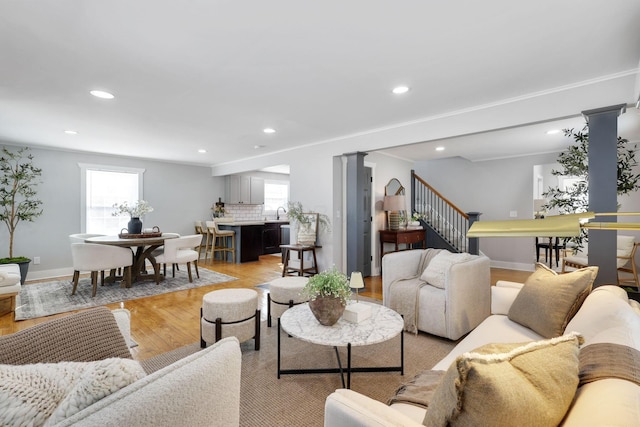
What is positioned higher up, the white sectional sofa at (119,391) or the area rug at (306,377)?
the white sectional sofa at (119,391)

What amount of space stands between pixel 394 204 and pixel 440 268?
2.65 meters

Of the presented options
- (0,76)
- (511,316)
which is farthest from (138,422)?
(0,76)

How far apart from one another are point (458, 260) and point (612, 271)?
125cm

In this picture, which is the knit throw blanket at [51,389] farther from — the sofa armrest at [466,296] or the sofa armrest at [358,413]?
the sofa armrest at [466,296]

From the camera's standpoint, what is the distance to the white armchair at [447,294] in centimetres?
266

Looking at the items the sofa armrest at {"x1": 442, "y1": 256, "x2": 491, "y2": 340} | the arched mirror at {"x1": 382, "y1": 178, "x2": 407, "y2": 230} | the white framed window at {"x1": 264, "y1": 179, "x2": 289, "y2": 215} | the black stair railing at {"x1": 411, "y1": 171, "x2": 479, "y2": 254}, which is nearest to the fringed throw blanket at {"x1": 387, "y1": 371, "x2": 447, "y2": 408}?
the sofa armrest at {"x1": 442, "y1": 256, "x2": 491, "y2": 340}

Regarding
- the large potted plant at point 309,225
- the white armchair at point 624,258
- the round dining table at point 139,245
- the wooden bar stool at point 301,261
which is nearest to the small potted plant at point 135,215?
the round dining table at point 139,245

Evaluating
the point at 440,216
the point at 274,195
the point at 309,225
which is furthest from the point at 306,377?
the point at 274,195

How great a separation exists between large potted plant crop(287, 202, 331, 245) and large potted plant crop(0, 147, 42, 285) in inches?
168

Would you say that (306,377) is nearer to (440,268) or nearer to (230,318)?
(230,318)

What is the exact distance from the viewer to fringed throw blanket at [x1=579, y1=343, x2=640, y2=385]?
2.70 ft

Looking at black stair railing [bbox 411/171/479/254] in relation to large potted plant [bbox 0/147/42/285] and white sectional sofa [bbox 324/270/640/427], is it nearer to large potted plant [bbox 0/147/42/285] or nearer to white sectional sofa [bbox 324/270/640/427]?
white sectional sofa [bbox 324/270/640/427]

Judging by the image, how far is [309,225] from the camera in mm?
5105

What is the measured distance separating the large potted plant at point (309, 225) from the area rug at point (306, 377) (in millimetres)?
2291
